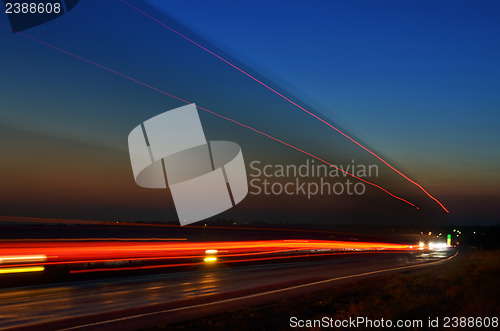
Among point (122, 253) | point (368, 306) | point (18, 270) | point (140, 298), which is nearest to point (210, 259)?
point (122, 253)

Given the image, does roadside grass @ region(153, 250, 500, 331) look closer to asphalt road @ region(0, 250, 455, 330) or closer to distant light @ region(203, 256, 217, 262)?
asphalt road @ region(0, 250, 455, 330)

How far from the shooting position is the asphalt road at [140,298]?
12.2m

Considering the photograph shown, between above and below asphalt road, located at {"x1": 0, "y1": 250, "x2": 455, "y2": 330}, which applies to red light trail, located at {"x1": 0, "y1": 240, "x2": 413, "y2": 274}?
above

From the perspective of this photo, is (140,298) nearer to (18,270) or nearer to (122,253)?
(18,270)

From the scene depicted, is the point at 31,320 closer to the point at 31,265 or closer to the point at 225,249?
the point at 31,265

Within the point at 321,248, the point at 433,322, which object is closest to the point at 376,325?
the point at 433,322

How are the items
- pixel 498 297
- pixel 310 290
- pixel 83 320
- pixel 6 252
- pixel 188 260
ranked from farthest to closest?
pixel 188 260
pixel 6 252
pixel 310 290
pixel 498 297
pixel 83 320

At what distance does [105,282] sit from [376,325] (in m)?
12.1

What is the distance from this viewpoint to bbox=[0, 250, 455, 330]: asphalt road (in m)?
12.2

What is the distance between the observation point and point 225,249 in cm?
3628

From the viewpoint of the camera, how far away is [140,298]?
15891 mm

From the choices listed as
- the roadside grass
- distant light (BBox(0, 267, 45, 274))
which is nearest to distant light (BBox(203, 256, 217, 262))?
distant light (BBox(0, 267, 45, 274))

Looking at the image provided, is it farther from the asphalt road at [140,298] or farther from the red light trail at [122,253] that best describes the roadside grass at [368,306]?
the red light trail at [122,253]

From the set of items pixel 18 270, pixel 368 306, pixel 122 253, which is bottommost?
pixel 368 306
